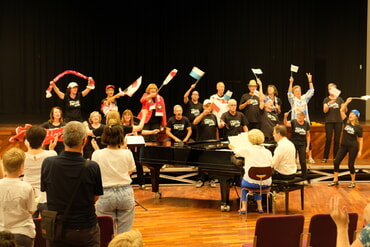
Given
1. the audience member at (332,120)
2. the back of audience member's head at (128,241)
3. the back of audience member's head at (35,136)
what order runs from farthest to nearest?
the audience member at (332,120), the back of audience member's head at (35,136), the back of audience member's head at (128,241)

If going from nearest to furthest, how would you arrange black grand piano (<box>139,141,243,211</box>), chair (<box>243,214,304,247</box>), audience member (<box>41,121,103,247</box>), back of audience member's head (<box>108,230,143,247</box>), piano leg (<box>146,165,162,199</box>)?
1. back of audience member's head (<box>108,230,143,247</box>)
2. audience member (<box>41,121,103,247</box>)
3. chair (<box>243,214,304,247</box>)
4. black grand piano (<box>139,141,243,211</box>)
5. piano leg (<box>146,165,162,199</box>)

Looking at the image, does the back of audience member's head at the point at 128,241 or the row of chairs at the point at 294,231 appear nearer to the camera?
the back of audience member's head at the point at 128,241

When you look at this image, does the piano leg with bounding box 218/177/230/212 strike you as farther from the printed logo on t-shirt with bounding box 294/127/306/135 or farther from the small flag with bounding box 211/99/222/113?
the small flag with bounding box 211/99/222/113

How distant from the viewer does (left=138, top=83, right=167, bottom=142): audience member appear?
34.9 ft

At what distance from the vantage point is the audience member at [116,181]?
16.9ft

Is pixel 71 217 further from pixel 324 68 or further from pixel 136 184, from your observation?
pixel 324 68

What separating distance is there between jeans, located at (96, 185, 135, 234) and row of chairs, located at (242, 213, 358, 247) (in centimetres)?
115

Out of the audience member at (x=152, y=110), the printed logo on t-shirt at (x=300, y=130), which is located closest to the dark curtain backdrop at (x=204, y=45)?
the audience member at (x=152, y=110)

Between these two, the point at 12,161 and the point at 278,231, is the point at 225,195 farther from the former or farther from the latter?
the point at 12,161

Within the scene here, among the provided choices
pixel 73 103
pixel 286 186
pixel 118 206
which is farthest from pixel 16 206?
pixel 73 103

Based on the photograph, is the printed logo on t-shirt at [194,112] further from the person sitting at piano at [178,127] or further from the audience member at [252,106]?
the audience member at [252,106]

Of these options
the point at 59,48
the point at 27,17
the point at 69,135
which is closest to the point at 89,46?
the point at 59,48

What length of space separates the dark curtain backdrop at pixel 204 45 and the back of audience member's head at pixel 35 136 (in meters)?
11.2

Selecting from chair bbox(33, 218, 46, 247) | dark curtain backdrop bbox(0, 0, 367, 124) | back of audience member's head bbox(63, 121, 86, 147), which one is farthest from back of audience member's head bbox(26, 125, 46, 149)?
dark curtain backdrop bbox(0, 0, 367, 124)
